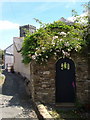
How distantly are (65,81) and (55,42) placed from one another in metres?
1.95

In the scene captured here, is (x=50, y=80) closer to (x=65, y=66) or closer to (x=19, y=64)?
(x=65, y=66)

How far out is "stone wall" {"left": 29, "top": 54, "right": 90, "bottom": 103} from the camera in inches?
319

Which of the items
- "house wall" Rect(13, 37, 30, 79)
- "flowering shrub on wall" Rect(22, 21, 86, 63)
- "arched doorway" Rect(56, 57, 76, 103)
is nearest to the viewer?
"flowering shrub on wall" Rect(22, 21, 86, 63)

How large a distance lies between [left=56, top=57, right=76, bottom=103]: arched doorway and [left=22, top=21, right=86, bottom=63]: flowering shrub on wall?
59 centimetres

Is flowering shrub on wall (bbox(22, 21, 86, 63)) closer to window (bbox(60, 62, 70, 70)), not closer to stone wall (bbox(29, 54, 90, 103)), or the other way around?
stone wall (bbox(29, 54, 90, 103))

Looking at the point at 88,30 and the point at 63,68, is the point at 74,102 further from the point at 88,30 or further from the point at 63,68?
the point at 88,30

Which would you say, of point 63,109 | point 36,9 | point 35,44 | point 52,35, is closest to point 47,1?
point 36,9

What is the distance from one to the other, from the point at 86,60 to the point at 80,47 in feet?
2.30

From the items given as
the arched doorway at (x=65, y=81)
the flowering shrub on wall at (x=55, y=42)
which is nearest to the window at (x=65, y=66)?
the arched doorway at (x=65, y=81)

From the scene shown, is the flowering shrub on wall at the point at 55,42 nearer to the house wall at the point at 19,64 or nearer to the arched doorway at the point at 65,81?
the arched doorway at the point at 65,81

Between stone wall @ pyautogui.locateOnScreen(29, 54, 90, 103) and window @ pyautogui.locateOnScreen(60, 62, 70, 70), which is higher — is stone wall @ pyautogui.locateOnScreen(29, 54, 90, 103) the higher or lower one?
the lower one

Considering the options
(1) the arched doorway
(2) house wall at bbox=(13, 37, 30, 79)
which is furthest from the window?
(2) house wall at bbox=(13, 37, 30, 79)

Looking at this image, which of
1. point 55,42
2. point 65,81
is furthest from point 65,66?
point 55,42

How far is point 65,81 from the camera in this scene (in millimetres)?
8508
